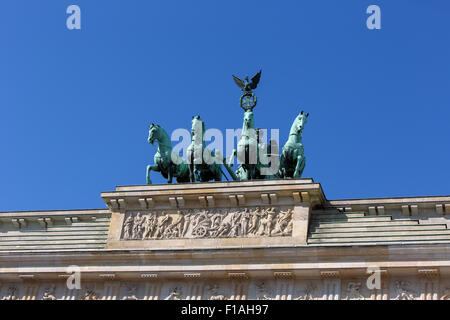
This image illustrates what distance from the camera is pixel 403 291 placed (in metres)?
24.3

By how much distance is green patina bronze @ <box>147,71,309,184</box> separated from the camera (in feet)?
92.9

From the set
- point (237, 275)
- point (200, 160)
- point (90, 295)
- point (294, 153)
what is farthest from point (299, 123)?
point (90, 295)

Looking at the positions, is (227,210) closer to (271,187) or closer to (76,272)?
(271,187)

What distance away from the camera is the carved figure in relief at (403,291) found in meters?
24.2

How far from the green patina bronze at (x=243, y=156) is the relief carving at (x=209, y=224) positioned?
1.72m

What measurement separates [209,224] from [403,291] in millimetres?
5980

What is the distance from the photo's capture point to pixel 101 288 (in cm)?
2705

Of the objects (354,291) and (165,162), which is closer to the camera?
(354,291)

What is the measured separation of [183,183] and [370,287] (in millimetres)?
6582

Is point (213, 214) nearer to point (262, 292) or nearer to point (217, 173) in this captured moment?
point (217, 173)

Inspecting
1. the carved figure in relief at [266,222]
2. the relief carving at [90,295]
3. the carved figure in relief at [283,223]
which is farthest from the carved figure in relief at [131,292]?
the carved figure in relief at [283,223]

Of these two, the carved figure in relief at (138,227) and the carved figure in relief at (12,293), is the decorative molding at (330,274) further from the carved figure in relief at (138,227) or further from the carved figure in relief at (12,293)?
the carved figure in relief at (12,293)

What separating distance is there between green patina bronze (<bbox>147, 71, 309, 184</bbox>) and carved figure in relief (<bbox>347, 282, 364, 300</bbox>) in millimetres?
4316
